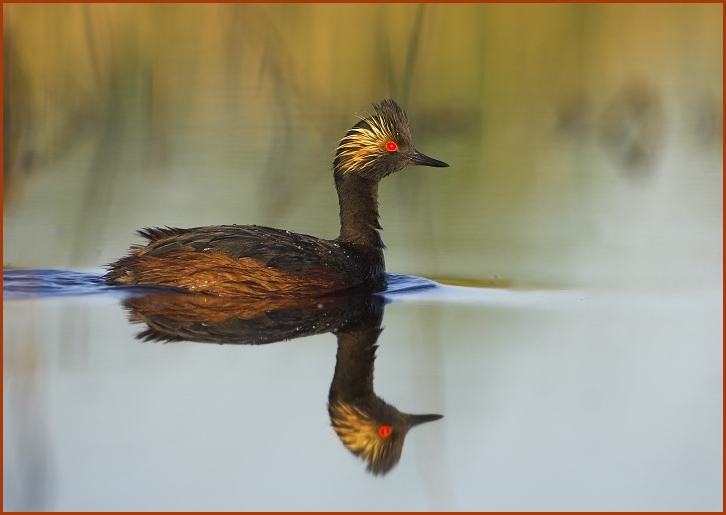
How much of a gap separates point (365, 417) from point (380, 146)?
4532 mm

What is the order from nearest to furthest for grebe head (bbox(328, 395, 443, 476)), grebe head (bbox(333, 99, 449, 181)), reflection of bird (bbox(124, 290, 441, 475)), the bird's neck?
grebe head (bbox(328, 395, 443, 476)), reflection of bird (bbox(124, 290, 441, 475)), the bird's neck, grebe head (bbox(333, 99, 449, 181))

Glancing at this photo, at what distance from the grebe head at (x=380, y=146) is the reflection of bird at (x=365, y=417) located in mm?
3415

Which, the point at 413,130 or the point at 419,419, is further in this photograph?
the point at 413,130

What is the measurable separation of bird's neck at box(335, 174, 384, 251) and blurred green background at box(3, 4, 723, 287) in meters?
0.42

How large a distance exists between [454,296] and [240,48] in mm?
10579

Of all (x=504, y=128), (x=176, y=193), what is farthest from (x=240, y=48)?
(x=176, y=193)

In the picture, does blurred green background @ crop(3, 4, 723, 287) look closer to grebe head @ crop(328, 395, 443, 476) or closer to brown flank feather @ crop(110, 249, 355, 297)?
brown flank feather @ crop(110, 249, 355, 297)

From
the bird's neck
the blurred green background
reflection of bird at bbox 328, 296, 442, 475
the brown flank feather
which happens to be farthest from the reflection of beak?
the bird's neck

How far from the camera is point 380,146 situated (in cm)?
1079

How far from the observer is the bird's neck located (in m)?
10.6

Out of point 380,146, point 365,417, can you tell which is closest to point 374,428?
point 365,417

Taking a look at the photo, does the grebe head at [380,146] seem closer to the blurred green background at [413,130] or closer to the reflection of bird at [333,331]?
the blurred green background at [413,130]

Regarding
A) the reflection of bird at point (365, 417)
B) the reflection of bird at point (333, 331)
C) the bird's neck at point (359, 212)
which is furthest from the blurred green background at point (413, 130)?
the reflection of bird at point (365, 417)

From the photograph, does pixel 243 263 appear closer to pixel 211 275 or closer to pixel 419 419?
pixel 211 275
